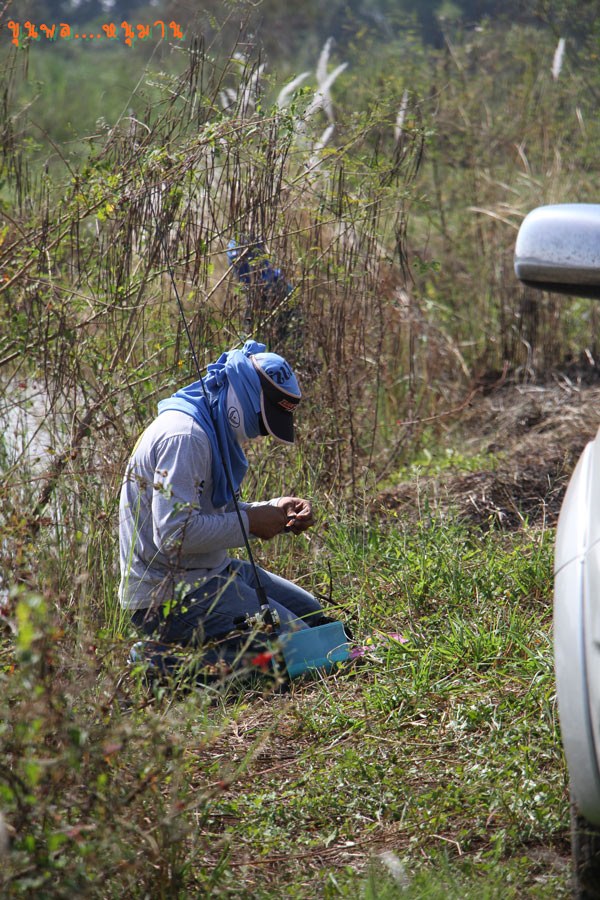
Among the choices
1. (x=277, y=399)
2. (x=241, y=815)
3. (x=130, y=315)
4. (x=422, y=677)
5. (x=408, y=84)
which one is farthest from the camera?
(x=408, y=84)

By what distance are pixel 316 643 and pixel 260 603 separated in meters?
0.25

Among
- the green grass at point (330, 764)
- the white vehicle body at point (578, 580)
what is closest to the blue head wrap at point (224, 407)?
the green grass at point (330, 764)

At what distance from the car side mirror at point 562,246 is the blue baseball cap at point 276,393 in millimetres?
1482

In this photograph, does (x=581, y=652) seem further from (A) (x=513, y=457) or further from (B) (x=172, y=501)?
(A) (x=513, y=457)

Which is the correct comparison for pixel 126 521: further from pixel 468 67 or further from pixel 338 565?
pixel 468 67

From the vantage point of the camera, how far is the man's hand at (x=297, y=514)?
3.75m

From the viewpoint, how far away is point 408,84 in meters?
8.68

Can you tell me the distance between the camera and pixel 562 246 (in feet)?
7.22

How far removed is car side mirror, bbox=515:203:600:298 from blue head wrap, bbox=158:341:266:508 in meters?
1.54

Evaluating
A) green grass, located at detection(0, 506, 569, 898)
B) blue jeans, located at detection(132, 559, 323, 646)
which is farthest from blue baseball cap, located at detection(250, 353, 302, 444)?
green grass, located at detection(0, 506, 569, 898)

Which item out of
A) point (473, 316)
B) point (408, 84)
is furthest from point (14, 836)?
point (408, 84)

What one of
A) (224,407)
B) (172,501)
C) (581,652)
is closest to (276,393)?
(224,407)

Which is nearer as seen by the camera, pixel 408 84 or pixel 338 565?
pixel 338 565

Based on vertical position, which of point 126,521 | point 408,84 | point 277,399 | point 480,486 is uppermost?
point 408,84
